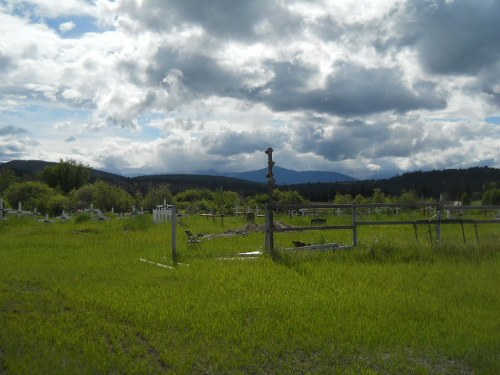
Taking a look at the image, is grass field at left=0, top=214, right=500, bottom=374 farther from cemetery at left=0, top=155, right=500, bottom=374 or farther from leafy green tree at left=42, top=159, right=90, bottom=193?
leafy green tree at left=42, top=159, right=90, bottom=193

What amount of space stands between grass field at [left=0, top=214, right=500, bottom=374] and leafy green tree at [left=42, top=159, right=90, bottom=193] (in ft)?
273

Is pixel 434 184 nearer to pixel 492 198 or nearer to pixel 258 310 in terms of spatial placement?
pixel 492 198

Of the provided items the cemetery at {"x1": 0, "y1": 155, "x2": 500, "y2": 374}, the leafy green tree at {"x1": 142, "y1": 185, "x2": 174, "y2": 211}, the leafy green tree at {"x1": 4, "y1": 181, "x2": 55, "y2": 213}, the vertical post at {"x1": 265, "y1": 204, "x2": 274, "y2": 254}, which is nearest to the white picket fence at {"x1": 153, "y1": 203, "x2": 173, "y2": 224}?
the cemetery at {"x1": 0, "y1": 155, "x2": 500, "y2": 374}

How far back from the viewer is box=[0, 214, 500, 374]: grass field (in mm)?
6141

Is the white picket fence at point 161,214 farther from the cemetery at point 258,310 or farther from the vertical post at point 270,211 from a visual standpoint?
the vertical post at point 270,211

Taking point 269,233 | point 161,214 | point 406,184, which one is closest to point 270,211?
point 269,233

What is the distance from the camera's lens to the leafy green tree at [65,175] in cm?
9350

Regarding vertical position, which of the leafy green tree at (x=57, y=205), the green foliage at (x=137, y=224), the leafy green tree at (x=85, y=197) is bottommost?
the green foliage at (x=137, y=224)

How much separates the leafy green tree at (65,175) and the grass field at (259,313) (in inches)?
3276

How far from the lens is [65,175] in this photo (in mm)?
94125

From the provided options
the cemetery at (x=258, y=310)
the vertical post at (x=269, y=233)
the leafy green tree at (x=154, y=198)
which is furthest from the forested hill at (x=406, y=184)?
the cemetery at (x=258, y=310)

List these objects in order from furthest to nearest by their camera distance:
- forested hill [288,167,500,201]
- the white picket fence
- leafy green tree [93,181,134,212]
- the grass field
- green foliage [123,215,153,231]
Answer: forested hill [288,167,500,201]
leafy green tree [93,181,134,212]
the white picket fence
green foliage [123,215,153,231]
the grass field

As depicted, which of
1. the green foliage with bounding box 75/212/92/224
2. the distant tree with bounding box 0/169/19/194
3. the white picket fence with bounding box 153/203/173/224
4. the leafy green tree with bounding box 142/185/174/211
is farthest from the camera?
the distant tree with bounding box 0/169/19/194

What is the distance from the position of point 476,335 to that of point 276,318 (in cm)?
290
